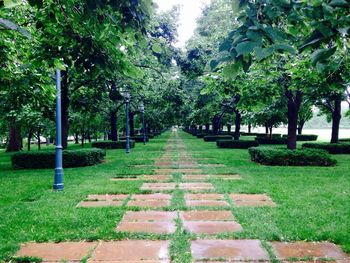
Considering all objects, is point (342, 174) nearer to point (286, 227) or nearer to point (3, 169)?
point (286, 227)

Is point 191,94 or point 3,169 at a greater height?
point 191,94

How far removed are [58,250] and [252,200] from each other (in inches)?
180

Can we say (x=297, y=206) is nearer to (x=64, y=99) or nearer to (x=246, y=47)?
(x=246, y=47)

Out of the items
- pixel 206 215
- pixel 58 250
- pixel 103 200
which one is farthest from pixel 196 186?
pixel 58 250

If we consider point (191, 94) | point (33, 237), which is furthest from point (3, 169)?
point (191, 94)

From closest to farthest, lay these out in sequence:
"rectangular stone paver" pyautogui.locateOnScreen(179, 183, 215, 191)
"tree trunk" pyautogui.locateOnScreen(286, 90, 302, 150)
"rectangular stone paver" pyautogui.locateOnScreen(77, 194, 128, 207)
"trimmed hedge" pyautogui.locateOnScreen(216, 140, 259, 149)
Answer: "rectangular stone paver" pyautogui.locateOnScreen(77, 194, 128, 207)
"rectangular stone paver" pyautogui.locateOnScreen(179, 183, 215, 191)
"tree trunk" pyautogui.locateOnScreen(286, 90, 302, 150)
"trimmed hedge" pyautogui.locateOnScreen(216, 140, 259, 149)

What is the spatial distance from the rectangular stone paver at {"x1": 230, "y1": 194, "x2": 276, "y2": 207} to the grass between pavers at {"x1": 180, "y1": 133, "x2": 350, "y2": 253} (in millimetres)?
181

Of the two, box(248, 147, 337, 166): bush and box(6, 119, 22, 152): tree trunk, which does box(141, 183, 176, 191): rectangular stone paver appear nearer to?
box(248, 147, 337, 166): bush

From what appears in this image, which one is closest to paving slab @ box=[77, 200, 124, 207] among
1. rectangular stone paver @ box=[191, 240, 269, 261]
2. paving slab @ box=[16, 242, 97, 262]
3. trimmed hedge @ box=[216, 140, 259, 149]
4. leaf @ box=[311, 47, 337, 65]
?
paving slab @ box=[16, 242, 97, 262]

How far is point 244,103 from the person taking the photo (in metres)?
13.1

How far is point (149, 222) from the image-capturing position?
6395mm

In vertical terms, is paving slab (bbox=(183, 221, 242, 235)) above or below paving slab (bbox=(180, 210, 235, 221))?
below

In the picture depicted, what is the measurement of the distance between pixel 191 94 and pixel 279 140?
965 cm

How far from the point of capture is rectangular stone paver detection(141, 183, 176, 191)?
983 centimetres
